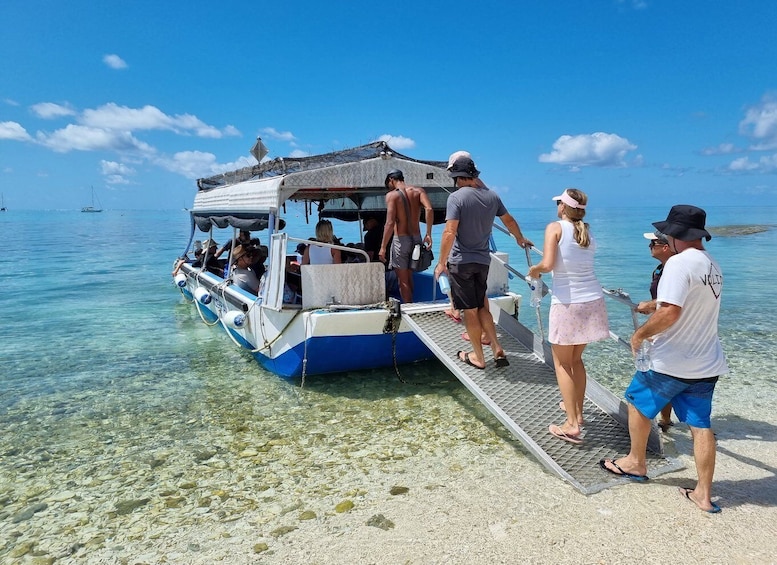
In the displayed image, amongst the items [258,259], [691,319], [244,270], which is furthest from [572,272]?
[258,259]

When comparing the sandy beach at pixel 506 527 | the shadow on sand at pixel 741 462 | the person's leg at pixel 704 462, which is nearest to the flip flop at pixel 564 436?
the sandy beach at pixel 506 527

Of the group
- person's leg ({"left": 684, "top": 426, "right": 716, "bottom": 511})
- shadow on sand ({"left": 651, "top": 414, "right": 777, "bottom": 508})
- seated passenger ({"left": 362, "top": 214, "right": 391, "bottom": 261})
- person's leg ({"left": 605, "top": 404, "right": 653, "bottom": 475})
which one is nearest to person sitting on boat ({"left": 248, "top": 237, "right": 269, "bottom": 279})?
seated passenger ({"left": 362, "top": 214, "right": 391, "bottom": 261})

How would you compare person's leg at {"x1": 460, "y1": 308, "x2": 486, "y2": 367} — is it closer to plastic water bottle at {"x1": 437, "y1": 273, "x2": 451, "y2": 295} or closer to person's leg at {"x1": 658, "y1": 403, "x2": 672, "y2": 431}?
plastic water bottle at {"x1": 437, "y1": 273, "x2": 451, "y2": 295}

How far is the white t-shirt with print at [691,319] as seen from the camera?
3062 millimetres

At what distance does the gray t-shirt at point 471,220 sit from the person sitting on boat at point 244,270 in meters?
3.99

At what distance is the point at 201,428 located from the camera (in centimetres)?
554

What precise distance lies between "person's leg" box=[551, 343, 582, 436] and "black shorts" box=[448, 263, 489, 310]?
0.99m

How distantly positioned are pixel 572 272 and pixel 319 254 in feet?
12.0

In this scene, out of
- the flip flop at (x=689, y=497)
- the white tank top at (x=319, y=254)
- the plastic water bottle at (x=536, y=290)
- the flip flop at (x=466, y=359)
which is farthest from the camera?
the white tank top at (x=319, y=254)

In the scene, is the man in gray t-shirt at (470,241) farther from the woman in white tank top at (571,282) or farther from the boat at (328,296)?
the boat at (328,296)

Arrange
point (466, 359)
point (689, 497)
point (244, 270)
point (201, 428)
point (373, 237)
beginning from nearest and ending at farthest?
point (689, 497) → point (466, 359) → point (201, 428) → point (244, 270) → point (373, 237)

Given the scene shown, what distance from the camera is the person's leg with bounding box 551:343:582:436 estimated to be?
403 centimetres

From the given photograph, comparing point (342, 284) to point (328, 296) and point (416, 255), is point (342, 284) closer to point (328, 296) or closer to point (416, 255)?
point (328, 296)

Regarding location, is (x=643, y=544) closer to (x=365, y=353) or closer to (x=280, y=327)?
(x=365, y=353)
